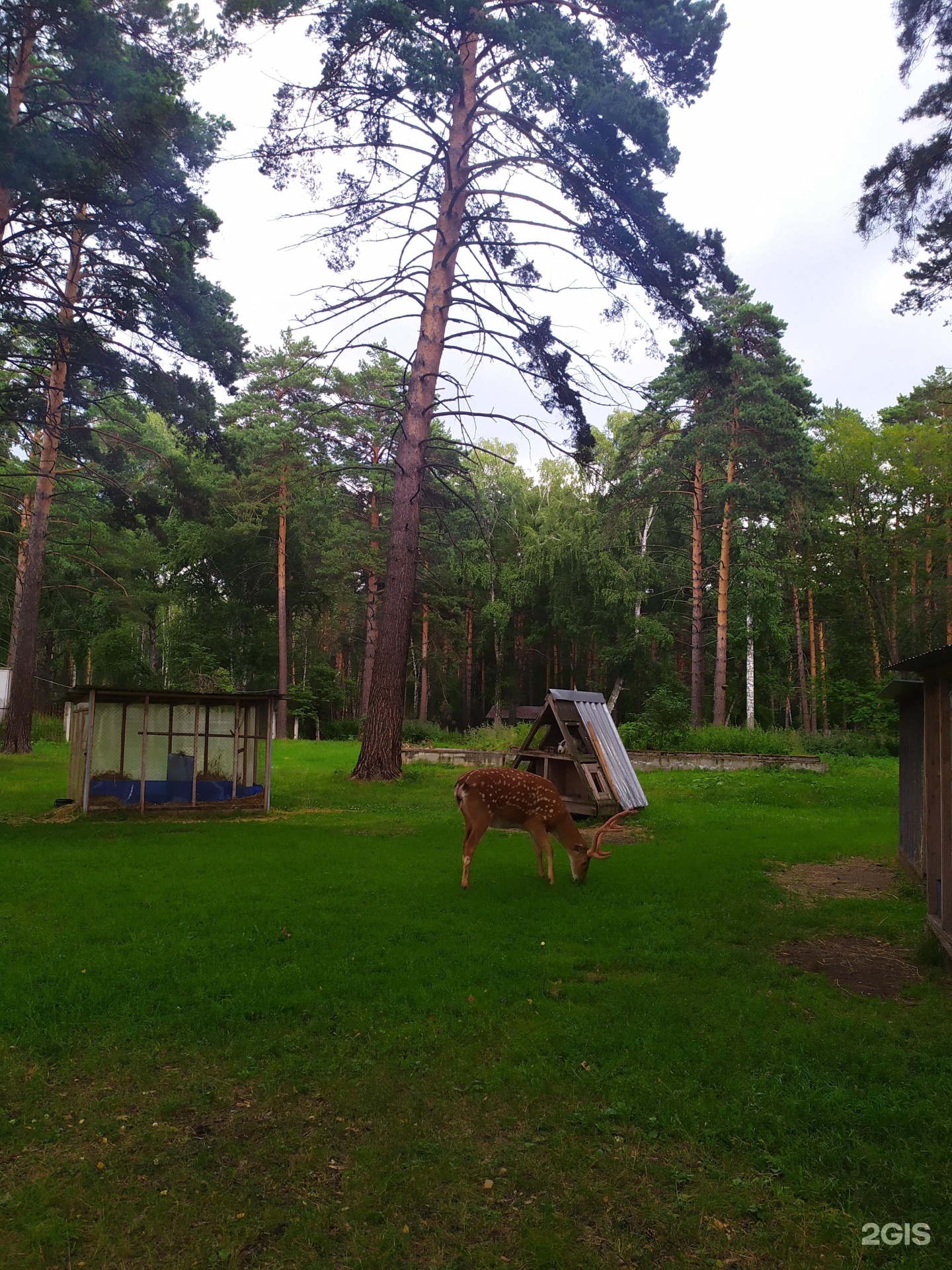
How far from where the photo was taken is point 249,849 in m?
10.7

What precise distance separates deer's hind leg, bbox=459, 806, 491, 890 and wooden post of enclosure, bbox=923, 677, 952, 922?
13.7 ft

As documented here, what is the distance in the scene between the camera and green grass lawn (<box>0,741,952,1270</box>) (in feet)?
10.8

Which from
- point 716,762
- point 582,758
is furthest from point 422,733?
point 582,758

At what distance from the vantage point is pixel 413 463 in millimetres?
17062

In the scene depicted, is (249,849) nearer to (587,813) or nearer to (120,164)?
(587,813)

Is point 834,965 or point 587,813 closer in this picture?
point 834,965

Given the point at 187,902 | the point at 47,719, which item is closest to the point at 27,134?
the point at 187,902

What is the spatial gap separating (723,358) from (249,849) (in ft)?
39.7

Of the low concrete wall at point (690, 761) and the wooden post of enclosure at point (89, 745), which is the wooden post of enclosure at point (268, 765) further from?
the low concrete wall at point (690, 761)

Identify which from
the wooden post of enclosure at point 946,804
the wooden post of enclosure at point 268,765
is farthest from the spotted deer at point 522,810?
the wooden post of enclosure at point 268,765

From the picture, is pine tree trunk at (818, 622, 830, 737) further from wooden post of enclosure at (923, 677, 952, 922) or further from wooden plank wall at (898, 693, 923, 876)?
wooden post of enclosure at (923, 677, 952, 922)

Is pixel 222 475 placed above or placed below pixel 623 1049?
above

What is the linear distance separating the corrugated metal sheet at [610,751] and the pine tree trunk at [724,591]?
1384 centimetres

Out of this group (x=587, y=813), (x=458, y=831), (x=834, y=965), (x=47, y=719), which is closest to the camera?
(x=834, y=965)
